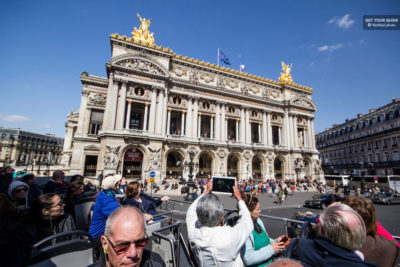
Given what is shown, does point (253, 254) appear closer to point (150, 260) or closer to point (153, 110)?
point (150, 260)

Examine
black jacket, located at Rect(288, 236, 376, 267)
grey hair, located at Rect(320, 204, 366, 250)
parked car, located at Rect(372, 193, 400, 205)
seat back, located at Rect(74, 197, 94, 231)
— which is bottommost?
parked car, located at Rect(372, 193, 400, 205)

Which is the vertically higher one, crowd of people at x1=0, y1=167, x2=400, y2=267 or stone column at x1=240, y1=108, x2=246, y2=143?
stone column at x1=240, y1=108, x2=246, y2=143

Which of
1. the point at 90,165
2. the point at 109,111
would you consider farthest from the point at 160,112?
the point at 90,165

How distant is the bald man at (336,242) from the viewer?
148 centimetres

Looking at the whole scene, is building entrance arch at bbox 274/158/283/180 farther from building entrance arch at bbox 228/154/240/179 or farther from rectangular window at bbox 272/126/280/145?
building entrance arch at bbox 228/154/240/179

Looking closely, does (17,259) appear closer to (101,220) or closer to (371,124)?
(101,220)

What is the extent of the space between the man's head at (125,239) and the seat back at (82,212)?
2.73 m

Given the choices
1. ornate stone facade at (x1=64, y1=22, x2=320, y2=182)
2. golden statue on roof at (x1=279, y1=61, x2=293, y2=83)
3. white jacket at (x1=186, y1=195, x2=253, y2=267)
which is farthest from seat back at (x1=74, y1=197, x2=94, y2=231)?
golden statue on roof at (x1=279, y1=61, x2=293, y2=83)

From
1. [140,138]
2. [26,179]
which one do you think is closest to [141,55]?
[140,138]

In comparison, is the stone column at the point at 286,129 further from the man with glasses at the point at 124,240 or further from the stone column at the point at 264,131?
the man with glasses at the point at 124,240

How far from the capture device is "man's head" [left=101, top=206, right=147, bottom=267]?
152 cm

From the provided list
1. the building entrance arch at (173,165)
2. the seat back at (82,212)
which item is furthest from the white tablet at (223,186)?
the building entrance arch at (173,165)

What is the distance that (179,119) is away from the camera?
97.5 feet

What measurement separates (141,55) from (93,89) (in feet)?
29.1
